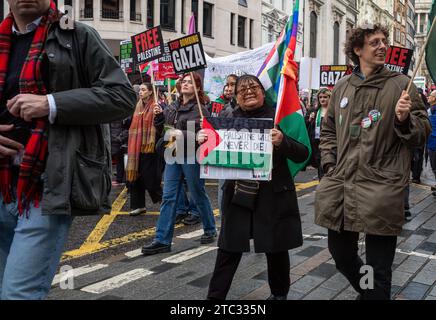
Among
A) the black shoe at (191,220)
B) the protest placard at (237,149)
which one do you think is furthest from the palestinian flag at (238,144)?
the black shoe at (191,220)

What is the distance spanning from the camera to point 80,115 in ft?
7.92

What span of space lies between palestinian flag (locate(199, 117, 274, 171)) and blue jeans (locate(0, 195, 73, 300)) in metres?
1.49

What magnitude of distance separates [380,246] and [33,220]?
2.03m

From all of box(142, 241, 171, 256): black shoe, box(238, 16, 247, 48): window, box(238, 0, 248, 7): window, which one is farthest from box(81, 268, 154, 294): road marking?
box(238, 0, 248, 7): window

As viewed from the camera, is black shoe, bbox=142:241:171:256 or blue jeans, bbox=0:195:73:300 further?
black shoe, bbox=142:241:171:256

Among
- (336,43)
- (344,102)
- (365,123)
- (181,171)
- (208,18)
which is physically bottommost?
(181,171)

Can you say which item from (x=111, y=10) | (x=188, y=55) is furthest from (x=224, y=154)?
(x=111, y=10)

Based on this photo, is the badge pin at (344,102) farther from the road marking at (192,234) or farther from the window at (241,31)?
the window at (241,31)

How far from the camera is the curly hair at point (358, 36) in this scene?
143 inches

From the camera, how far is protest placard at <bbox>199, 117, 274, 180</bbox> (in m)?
3.71

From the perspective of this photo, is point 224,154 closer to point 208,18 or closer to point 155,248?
point 155,248

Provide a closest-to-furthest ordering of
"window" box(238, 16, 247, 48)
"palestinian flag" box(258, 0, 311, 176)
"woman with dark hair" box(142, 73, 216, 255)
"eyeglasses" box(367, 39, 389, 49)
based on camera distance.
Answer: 1. "eyeglasses" box(367, 39, 389, 49)
2. "palestinian flag" box(258, 0, 311, 176)
3. "woman with dark hair" box(142, 73, 216, 255)
4. "window" box(238, 16, 247, 48)

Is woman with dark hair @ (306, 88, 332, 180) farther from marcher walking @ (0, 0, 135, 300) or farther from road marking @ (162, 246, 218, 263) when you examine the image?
marcher walking @ (0, 0, 135, 300)

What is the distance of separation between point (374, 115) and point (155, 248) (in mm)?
2796
